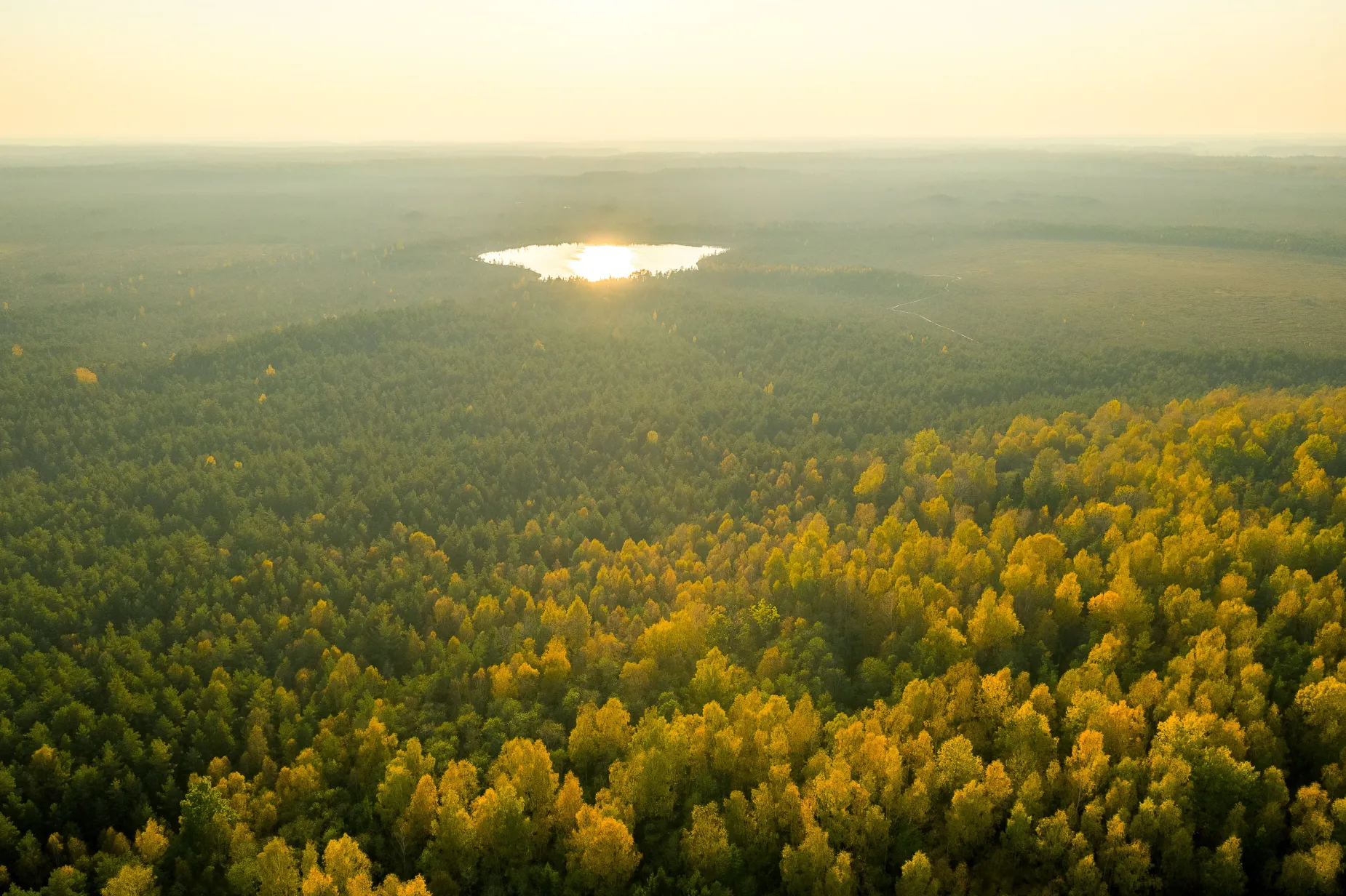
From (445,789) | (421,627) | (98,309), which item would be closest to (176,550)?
(421,627)

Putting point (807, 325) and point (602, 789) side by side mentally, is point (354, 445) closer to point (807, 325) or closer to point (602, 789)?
point (602, 789)

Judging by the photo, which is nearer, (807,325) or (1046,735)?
(1046,735)

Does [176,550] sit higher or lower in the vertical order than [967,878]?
higher

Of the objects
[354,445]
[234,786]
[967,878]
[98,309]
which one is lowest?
[967,878]

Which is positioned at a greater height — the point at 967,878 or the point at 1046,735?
the point at 1046,735

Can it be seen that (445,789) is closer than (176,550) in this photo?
Yes

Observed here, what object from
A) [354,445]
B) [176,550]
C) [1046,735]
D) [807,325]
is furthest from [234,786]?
[807,325]

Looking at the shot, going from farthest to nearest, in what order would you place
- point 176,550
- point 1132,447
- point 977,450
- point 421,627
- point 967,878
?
point 977,450, point 1132,447, point 176,550, point 421,627, point 967,878

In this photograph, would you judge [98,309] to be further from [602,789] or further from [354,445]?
[602,789]

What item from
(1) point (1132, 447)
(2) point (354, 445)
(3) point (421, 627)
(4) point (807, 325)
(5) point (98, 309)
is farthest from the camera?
(5) point (98, 309)
